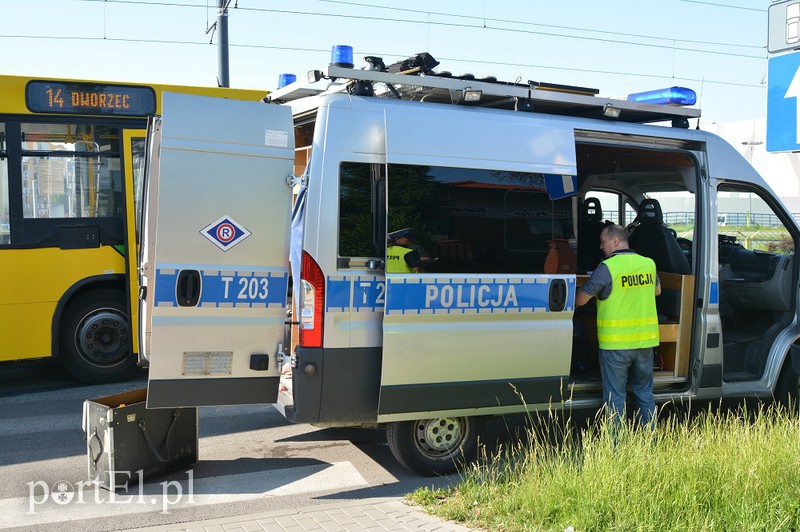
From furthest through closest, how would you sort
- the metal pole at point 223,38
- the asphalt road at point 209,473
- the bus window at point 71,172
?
the metal pole at point 223,38, the bus window at point 71,172, the asphalt road at point 209,473

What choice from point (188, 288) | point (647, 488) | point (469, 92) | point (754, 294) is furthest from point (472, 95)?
point (754, 294)

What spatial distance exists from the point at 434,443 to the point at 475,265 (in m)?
1.32

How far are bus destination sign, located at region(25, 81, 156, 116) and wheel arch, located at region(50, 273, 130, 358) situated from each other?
1.82 metres

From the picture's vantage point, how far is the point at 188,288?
520cm

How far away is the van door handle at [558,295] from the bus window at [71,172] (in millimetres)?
5202

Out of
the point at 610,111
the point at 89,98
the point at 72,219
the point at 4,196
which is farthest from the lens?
the point at 89,98

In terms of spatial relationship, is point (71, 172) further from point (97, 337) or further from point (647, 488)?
point (647, 488)

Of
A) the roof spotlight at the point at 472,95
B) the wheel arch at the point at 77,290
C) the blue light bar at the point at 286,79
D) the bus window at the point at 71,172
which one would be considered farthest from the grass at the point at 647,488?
the bus window at the point at 71,172

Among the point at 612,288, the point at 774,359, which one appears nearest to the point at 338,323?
the point at 612,288

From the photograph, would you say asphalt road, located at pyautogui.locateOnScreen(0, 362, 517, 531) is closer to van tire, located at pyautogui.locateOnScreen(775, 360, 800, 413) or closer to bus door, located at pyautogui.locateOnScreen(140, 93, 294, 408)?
bus door, located at pyautogui.locateOnScreen(140, 93, 294, 408)

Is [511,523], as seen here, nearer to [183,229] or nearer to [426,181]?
[426,181]

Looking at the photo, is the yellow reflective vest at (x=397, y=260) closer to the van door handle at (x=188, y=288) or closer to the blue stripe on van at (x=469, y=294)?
the blue stripe on van at (x=469, y=294)

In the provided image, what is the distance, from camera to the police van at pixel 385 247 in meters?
5.25

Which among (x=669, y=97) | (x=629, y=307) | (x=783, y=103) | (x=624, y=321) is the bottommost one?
(x=624, y=321)
